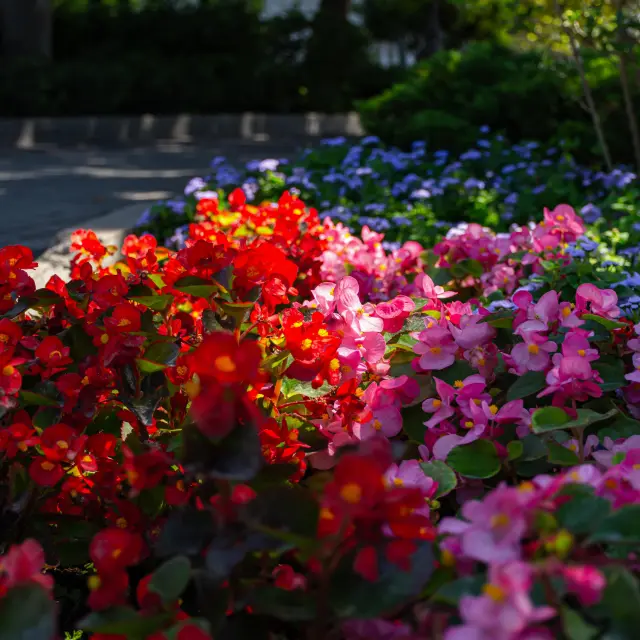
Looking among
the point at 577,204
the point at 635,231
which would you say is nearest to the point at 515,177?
the point at 577,204

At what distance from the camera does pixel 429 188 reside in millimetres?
5465

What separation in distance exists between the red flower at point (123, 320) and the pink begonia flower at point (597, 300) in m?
0.86

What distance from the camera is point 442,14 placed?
28.3 metres

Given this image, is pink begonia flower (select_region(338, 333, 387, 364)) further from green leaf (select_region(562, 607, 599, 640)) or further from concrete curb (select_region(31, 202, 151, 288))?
concrete curb (select_region(31, 202, 151, 288))

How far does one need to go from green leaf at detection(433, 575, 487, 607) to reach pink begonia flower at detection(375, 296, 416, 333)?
35.3 inches

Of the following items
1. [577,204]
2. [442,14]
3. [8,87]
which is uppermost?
[442,14]

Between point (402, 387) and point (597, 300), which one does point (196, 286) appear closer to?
point (402, 387)

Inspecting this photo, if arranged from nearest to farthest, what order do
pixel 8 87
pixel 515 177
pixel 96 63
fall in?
pixel 515 177 < pixel 8 87 < pixel 96 63

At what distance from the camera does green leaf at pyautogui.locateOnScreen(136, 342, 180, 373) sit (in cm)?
146

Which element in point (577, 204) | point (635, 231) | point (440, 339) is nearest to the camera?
point (440, 339)

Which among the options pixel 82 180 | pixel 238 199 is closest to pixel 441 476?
pixel 238 199

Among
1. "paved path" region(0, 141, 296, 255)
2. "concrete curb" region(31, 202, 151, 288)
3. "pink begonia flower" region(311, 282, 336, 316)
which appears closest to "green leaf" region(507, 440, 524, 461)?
"pink begonia flower" region(311, 282, 336, 316)

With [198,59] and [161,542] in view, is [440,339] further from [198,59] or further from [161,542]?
[198,59]

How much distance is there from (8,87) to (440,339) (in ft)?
39.4
